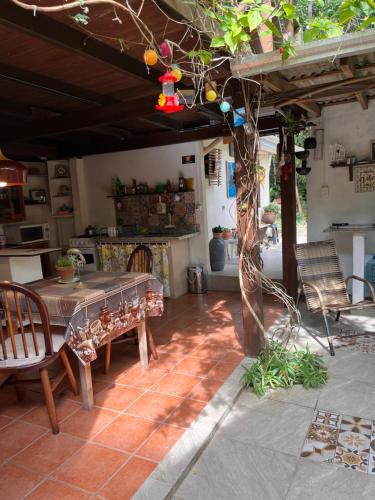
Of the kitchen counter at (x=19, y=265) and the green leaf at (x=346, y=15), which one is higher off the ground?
the green leaf at (x=346, y=15)

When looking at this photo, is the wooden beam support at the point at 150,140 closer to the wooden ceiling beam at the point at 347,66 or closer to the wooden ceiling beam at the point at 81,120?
the wooden ceiling beam at the point at 81,120

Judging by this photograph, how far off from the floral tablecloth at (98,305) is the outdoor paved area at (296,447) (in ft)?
3.28

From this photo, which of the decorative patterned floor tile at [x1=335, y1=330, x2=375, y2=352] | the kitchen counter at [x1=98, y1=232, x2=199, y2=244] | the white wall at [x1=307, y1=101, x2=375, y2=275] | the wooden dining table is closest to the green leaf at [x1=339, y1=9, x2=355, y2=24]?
the wooden dining table

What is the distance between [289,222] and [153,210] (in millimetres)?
2442

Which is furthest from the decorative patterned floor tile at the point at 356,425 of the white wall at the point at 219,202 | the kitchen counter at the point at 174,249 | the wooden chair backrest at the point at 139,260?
the white wall at the point at 219,202

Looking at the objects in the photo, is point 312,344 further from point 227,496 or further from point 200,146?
point 200,146

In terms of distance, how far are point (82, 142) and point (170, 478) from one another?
550 cm

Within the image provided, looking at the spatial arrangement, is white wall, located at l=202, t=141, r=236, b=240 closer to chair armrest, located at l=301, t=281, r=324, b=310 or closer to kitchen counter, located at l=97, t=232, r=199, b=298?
kitchen counter, located at l=97, t=232, r=199, b=298

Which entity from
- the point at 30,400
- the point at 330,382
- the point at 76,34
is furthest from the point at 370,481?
the point at 76,34

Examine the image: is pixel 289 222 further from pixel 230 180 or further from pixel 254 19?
pixel 230 180

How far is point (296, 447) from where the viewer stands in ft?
7.07

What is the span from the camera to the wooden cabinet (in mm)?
6160

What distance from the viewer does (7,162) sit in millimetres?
2768

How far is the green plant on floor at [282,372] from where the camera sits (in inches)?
109
